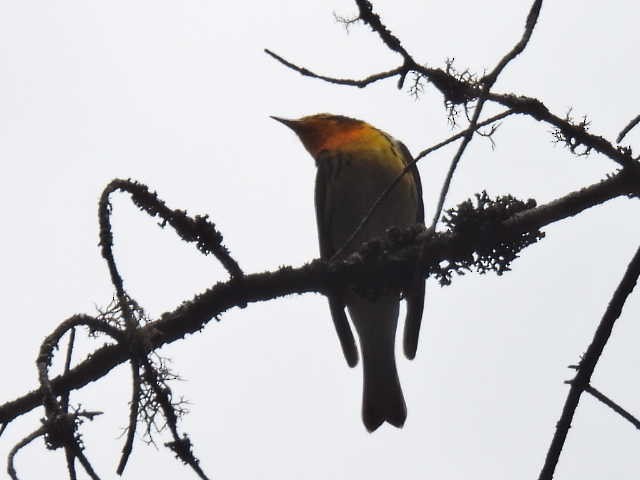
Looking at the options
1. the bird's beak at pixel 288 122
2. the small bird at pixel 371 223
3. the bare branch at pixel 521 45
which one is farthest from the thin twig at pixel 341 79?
the bird's beak at pixel 288 122

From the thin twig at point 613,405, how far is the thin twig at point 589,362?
4 cm

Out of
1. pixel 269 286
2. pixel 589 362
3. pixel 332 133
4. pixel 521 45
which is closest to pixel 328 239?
pixel 332 133

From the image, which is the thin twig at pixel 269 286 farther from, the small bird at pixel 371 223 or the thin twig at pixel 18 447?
the small bird at pixel 371 223

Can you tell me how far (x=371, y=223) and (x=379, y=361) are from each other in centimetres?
98

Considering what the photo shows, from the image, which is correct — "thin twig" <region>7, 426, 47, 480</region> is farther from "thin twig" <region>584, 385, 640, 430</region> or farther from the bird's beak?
the bird's beak

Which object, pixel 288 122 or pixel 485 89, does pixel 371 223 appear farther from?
pixel 485 89

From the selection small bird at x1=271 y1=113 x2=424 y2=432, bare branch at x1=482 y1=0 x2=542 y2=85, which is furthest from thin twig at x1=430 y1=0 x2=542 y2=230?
small bird at x1=271 y1=113 x2=424 y2=432

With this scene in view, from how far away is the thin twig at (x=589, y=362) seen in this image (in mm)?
1944

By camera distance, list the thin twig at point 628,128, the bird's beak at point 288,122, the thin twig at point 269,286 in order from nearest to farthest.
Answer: the thin twig at point 628,128 < the thin twig at point 269,286 < the bird's beak at point 288,122

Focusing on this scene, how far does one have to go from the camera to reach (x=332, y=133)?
6.56 metres

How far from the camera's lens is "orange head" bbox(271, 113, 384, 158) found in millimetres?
6262

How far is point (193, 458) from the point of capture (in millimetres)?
2090

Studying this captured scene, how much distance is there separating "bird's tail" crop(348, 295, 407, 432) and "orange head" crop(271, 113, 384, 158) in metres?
1.06

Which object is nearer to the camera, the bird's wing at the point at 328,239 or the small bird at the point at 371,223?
the small bird at the point at 371,223
